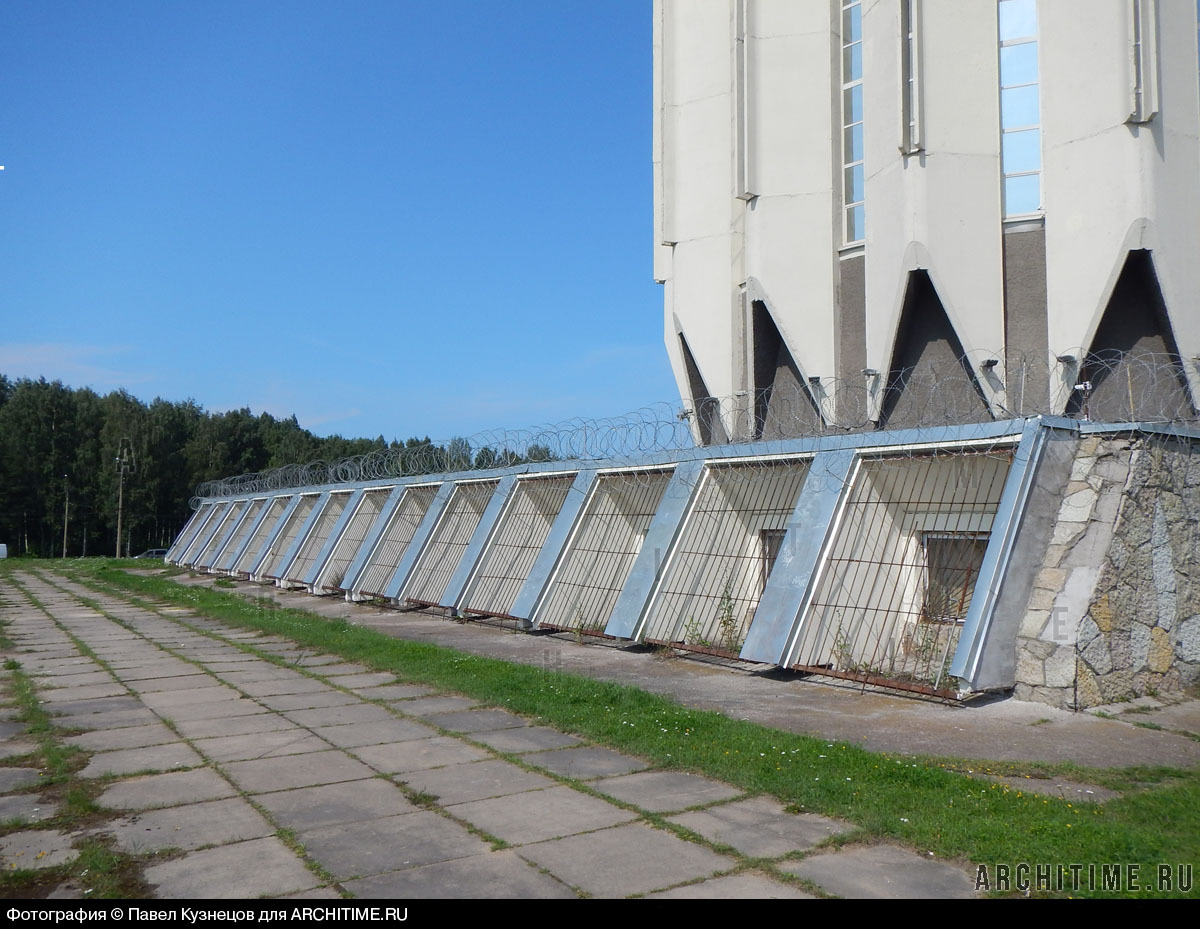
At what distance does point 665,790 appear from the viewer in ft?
16.8

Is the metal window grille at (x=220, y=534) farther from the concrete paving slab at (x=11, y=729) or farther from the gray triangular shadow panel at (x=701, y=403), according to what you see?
the concrete paving slab at (x=11, y=729)

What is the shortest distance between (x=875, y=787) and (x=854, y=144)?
1194 centimetres

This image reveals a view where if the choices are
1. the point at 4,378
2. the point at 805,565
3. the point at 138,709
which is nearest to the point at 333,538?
the point at 138,709

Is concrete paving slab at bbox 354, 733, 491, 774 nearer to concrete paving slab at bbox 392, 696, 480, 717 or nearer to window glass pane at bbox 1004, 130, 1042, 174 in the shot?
concrete paving slab at bbox 392, 696, 480, 717

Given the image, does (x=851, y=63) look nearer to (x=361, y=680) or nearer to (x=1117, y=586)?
(x=1117, y=586)

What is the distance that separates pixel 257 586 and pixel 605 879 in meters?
20.1

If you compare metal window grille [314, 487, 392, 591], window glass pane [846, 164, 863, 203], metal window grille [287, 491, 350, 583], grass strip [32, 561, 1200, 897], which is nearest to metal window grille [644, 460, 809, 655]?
grass strip [32, 561, 1200, 897]

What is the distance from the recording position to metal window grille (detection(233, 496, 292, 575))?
80.8 feet

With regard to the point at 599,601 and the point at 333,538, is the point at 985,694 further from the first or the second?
the point at 333,538

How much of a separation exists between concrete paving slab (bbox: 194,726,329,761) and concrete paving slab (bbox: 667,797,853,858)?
9.63 ft

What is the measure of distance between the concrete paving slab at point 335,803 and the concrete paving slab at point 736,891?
5.73ft

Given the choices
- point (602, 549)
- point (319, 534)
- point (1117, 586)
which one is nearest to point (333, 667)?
point (602, 549)

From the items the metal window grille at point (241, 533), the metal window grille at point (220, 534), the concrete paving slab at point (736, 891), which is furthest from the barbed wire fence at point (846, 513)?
the metal window grille at point (220, 534)

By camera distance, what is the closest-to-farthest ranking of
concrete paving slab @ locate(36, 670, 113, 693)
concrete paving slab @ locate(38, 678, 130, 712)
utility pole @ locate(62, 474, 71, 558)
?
concrete paving slab @ locate(38, 678, 130, 712), concrete paving slab @ locate(36, 670, 113, 693), utility pole @ locate(62, 474, 71, 558)
